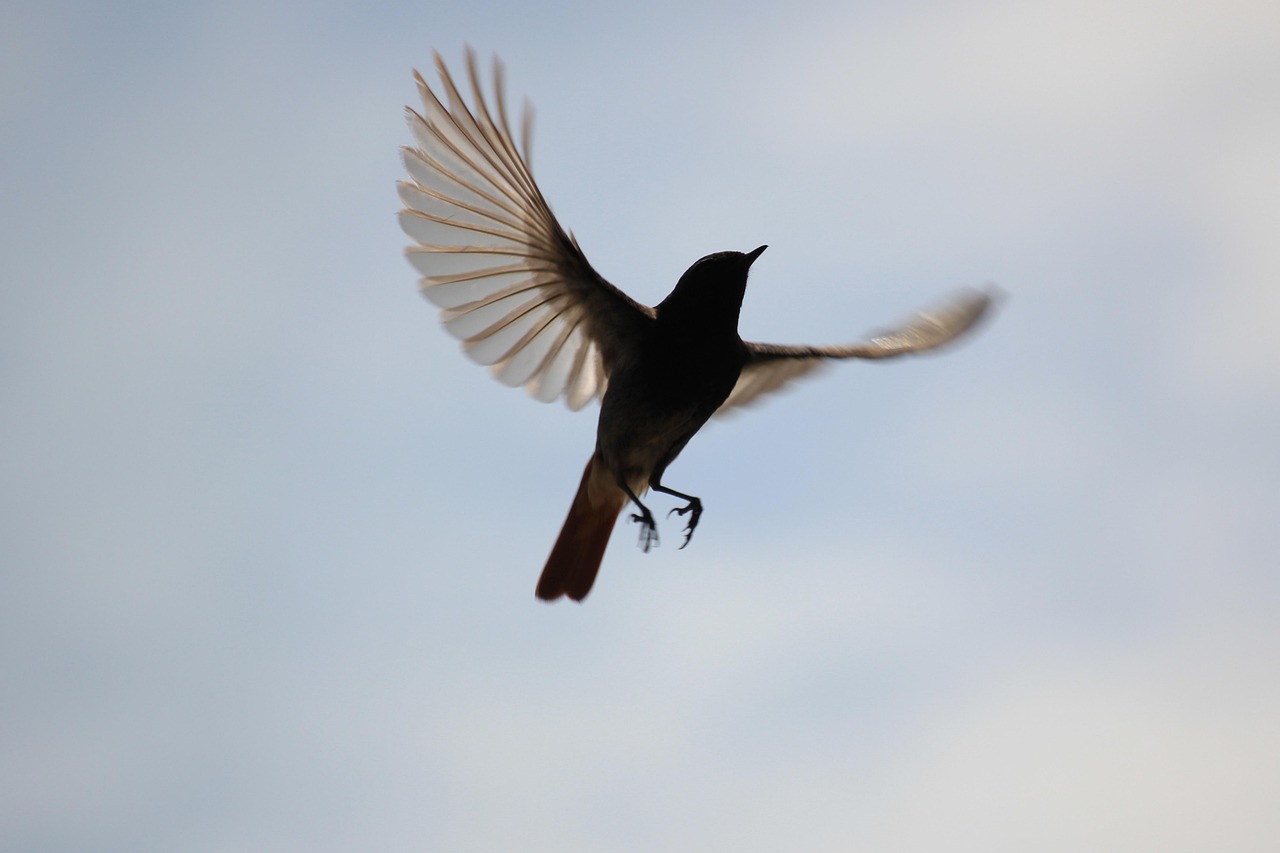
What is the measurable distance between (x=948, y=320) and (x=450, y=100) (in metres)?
4.50

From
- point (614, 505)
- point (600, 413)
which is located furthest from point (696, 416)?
point (614, 505)

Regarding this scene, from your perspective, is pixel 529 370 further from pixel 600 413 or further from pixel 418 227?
pixel 418 227

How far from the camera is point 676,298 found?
6.16 metres

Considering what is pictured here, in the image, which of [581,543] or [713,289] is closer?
[713,289]

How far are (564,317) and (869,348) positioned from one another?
2134 millimetres

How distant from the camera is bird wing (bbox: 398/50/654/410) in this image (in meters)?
5.52

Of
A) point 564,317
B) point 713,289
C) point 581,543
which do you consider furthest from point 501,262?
point 581,543

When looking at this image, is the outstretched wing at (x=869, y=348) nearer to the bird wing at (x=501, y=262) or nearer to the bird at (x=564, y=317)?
the bird at (x=564, y=317)

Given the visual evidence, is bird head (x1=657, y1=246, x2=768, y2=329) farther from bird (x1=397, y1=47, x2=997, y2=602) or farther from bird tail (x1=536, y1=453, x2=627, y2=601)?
bird tail (x1=536, y1=453, x2=627, y2=601)

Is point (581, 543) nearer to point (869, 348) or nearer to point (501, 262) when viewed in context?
point (501, 262)

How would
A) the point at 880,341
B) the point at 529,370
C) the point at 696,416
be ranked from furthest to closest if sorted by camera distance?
the point at 880,341, the point at 529,370, the point at 696,416

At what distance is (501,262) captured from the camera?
6.24 metres

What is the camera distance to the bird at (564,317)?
565 centimetres

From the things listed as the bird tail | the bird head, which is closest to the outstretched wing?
the bird head
